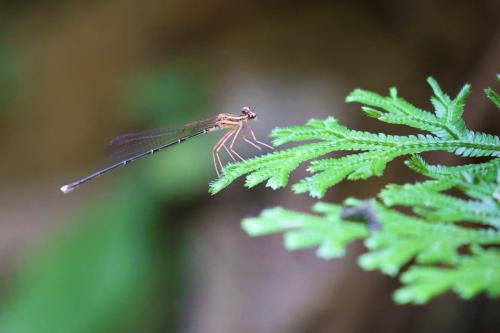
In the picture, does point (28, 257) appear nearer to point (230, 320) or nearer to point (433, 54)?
point (230, 320)

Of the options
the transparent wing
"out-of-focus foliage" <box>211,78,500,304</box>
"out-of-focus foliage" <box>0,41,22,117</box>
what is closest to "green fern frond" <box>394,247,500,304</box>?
"out-of-focus foliage" <box>211,78,500,304</box>

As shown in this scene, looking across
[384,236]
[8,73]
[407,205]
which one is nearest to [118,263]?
[8,73]

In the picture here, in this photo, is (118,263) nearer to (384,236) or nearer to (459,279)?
(384,236)

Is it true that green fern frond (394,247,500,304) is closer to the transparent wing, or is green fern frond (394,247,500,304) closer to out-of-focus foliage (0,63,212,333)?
the transparent wing

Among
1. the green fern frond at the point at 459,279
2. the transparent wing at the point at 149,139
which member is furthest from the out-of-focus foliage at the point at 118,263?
the green fern frond at the point at 459,279

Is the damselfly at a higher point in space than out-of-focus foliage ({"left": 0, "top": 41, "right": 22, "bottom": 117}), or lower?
lower

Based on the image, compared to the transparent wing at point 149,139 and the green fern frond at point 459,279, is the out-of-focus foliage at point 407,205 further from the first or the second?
the transparent wing at point 149,139

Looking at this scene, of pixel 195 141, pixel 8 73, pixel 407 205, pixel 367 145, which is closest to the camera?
pixel 407 205
